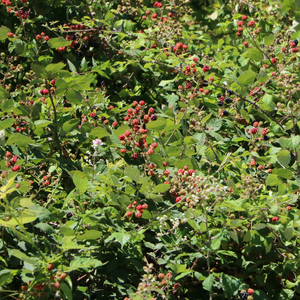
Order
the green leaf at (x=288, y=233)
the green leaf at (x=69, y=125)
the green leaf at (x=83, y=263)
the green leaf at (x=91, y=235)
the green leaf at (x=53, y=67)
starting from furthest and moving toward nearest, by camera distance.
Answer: the green leaf at (x=69, y=125) < the green leaf at (x=53, y=67) < the green leaf at (x=288, y=233) < the green leaf at (x=91, y=235) < the green leaf at (x=83, y=263)

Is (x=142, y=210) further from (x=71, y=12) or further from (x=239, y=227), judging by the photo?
(x=71, y=12)

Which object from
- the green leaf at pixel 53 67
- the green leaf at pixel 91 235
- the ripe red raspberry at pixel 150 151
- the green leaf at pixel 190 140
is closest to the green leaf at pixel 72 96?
the green leaf at pixel 53 67

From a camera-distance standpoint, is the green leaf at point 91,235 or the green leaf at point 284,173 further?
the green leaf at point 284,173

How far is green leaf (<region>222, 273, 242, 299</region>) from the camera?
6.18ft

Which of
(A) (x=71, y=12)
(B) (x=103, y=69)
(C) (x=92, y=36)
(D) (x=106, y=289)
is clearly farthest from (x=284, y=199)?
(A) (x=71, y=12)

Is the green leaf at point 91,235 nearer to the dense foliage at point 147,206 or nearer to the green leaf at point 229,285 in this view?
the dense foliage at point 147,206

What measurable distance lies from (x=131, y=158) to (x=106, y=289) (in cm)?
76

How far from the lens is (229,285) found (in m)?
1.90

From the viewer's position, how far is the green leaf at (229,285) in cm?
188

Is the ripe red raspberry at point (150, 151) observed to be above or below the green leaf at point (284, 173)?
above

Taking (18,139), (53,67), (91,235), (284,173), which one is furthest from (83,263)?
(284,173)

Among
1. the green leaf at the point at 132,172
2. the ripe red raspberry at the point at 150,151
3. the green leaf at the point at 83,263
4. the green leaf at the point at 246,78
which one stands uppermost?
the green leaf at the point at 246,78

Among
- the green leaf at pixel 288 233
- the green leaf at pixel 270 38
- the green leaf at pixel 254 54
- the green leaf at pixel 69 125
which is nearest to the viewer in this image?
the green leaf at pixel 288 233

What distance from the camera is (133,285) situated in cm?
212
